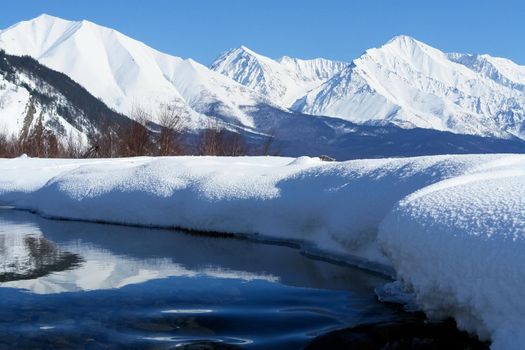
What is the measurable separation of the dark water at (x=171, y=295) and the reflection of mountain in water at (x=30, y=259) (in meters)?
0.02

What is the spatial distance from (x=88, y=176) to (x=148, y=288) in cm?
1043

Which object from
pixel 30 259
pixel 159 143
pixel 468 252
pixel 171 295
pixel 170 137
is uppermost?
pixel 170 137

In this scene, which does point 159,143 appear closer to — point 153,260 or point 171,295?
point 153,260

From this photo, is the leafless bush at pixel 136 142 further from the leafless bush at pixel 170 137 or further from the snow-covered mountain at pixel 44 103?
the snow-covered mountain at pixel 44 103

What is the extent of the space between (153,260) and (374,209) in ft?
11.4

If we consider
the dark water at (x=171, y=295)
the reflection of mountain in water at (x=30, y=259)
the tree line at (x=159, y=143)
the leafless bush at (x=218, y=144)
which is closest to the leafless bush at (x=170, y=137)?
the tree line at (x=159, y=143)

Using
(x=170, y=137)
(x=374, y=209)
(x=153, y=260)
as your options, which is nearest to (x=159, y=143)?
(x=170, y=137)

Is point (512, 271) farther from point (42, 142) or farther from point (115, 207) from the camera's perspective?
point (42, 142)

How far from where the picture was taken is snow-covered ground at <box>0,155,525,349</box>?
5773 mm

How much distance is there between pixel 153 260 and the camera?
1084 cm

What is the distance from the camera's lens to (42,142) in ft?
193

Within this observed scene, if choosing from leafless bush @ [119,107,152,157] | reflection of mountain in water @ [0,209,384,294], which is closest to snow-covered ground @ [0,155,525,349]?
reflection of mountain in water @ [0,209,384,294]

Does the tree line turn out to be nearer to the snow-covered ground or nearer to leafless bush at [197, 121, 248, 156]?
leafless bush at [197, 121, 248, 156]

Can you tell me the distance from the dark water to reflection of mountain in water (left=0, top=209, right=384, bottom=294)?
17 mm
